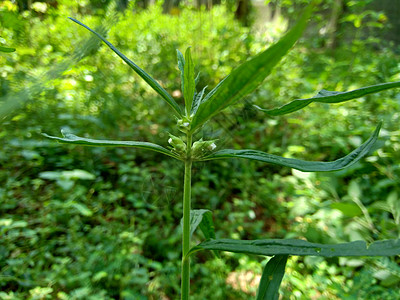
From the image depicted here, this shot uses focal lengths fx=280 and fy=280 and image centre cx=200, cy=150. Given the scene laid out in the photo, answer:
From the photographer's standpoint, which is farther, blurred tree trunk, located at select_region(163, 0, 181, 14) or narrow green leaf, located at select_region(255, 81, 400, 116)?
blurred tree trunk, located at select_region(163, 0, 181, 14)

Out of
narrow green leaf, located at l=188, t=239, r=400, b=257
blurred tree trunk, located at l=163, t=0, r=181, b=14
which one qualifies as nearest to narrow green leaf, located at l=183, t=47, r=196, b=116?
narrow green leaf, located at l=188, t=239, r=400, b=257

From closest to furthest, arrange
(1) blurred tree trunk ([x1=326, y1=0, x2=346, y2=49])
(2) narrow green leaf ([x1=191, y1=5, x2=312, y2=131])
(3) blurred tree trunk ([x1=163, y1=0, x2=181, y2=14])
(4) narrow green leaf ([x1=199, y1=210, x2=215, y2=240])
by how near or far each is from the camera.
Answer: (2) narrow green leaf ([x1=191, y1=5, x2=312, y2=131]) → (4) narrow green leaf ([x1=199, y1=210, x2=215, y2=240]) → (1) blurred tree trunk ([x1=326, y1=0, x2=346, y2=49]) → (3) blurred tree trunk ([x1=163, y1=0, x2=181, y2=14])

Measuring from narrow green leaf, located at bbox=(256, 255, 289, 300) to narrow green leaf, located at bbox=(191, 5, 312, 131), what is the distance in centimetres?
26

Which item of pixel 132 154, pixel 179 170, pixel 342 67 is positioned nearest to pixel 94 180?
pixel 132 154

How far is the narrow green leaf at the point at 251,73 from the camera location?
27 cm

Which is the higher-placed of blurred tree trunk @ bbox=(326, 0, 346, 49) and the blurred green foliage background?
blurred tree trunk @ bbox=(326, 0, 346, 49)

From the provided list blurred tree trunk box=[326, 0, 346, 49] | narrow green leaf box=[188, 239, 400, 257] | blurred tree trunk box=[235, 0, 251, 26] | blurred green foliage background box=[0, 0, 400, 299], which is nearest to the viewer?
narrow green leaf box=[188, 239, 400, 257]

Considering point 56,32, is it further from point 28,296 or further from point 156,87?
point 156,87

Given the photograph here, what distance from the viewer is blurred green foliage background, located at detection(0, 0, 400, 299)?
110 centimetres

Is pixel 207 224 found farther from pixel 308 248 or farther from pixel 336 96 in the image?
pixel 336 96

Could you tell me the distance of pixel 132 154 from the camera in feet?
6.14

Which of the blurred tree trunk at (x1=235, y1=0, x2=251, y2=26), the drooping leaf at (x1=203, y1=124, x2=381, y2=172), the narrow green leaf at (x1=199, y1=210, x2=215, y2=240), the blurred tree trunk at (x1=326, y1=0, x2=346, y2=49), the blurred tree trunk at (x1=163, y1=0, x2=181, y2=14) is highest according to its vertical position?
the blurred tree trunk at (x1=163, y1=0, x2=181, y2=14)

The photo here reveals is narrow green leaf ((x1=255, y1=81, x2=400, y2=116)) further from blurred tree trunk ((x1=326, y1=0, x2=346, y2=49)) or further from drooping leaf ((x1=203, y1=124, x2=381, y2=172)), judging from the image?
blurred tree trunk ((x1=326, y1=0, x2=346, y2=49))

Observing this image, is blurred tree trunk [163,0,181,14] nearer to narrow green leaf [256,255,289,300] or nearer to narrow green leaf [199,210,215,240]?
narrow green leaf [199,210,215,240]
